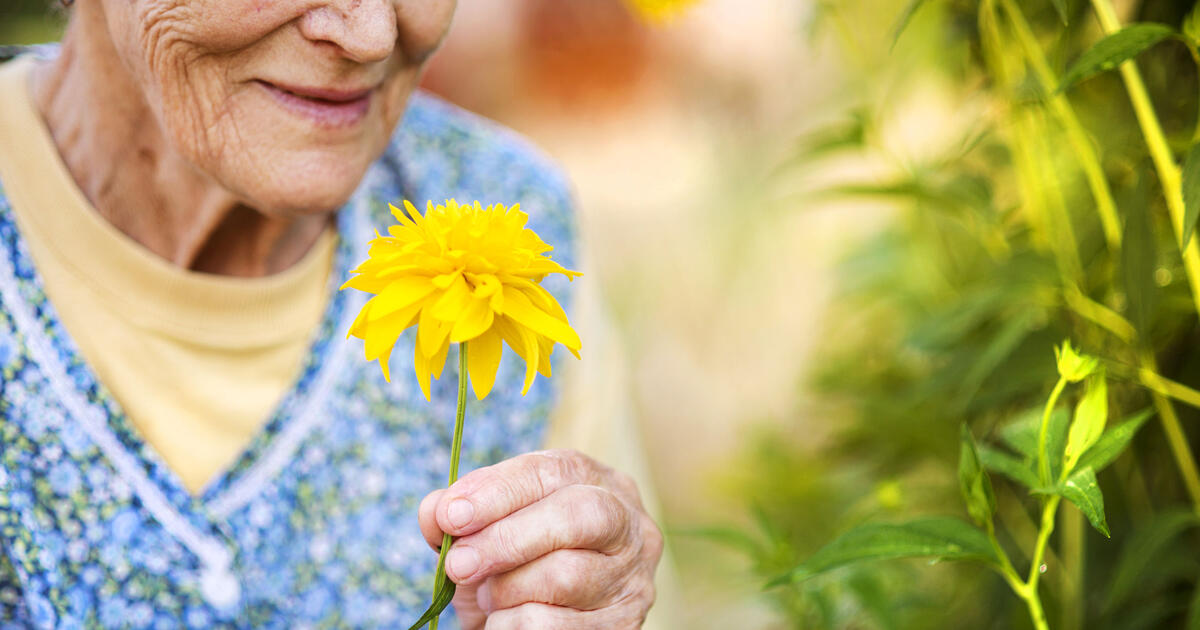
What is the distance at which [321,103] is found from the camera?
778 millimetres

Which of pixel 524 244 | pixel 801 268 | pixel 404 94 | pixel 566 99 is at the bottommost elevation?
pixel 524 244

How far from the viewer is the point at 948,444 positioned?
104 centimetres

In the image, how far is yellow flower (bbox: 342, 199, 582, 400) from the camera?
1.55 ft

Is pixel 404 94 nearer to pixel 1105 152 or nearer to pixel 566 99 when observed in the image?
pixel 1105 152

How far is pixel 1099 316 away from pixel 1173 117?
8.6 inches

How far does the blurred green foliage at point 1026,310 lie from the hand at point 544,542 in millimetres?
202

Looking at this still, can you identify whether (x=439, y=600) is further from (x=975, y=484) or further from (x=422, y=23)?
(x=422, y=23)

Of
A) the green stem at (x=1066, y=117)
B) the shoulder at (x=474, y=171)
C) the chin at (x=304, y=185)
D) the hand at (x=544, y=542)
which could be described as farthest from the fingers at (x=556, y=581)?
the shoulder at (x=474, y=171)

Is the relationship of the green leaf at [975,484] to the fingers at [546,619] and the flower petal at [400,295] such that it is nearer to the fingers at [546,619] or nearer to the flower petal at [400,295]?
the fingers at [546,619]

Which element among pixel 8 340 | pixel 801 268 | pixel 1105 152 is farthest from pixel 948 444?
pixel 801 268

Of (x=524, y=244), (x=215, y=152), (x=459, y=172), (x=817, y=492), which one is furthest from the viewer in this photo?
(x=817, y=492)

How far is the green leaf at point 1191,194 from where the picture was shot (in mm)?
571

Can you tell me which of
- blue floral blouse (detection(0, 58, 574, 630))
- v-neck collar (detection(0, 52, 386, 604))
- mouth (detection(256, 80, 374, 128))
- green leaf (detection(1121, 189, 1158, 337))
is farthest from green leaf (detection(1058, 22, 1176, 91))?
v-neck collar (detection(0, 52, 386, 604))

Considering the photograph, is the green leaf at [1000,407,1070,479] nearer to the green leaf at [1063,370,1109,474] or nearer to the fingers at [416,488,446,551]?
the green leaf at [1063,370,1109,474]
